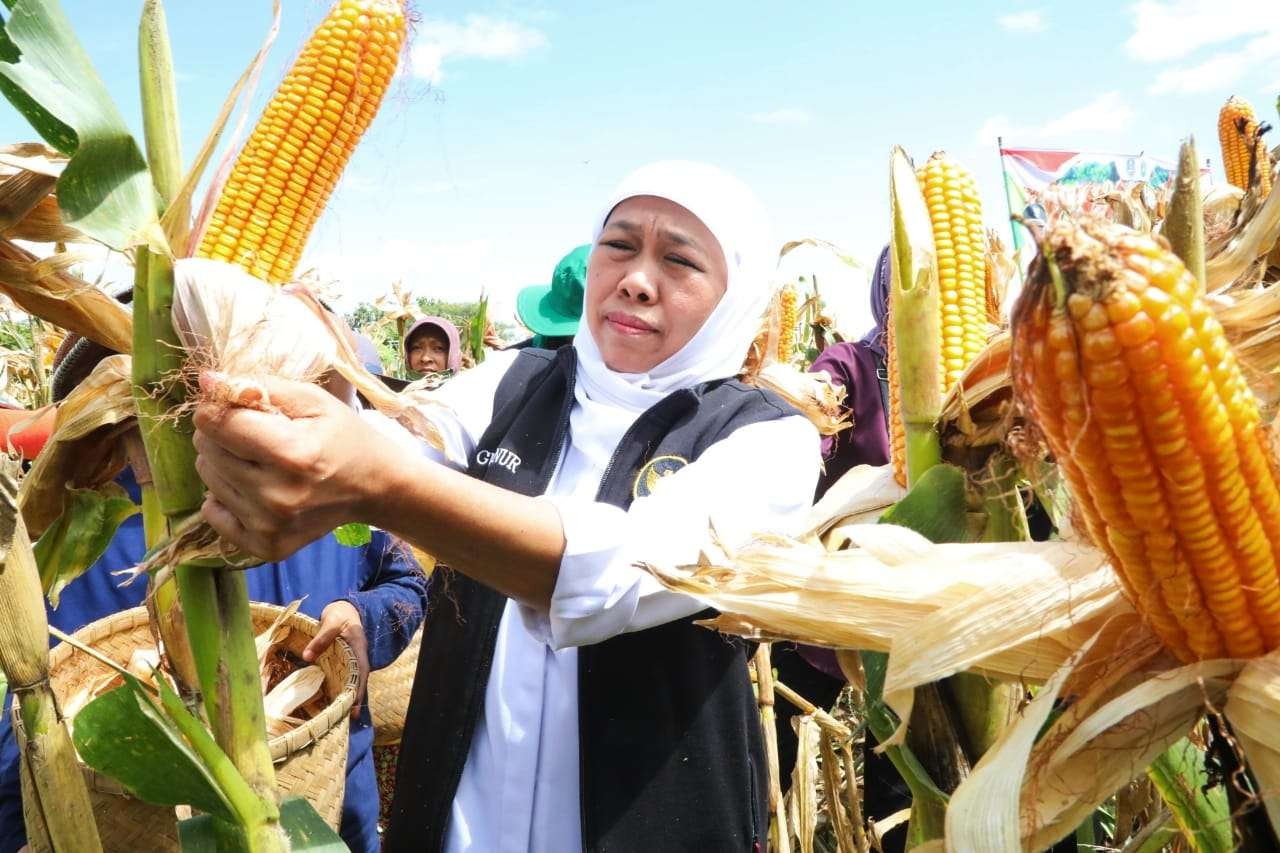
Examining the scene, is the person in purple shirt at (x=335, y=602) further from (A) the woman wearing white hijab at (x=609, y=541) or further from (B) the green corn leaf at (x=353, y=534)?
(A) the woman wearing white hijab at (x=609, y=541)

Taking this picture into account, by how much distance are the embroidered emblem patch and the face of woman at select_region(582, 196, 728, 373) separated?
22 cm

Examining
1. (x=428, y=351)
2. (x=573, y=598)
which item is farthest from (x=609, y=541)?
(x=428, y=351)

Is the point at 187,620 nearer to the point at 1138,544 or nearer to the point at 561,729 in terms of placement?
the point at 561,729

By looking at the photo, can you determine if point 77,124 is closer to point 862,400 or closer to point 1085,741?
point 1085,741

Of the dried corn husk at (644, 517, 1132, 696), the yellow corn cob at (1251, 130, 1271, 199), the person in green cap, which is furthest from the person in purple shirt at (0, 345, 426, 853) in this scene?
the yellow corn cob at (1251, 130, 1271, 199)

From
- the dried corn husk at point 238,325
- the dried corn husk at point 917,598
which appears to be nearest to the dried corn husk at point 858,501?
the dried corn husk at point 917,598

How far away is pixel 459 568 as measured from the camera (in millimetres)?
958

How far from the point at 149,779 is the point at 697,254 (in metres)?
1.03

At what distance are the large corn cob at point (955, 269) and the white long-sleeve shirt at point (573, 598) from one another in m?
0.21

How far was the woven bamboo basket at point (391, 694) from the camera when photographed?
2.54 meters

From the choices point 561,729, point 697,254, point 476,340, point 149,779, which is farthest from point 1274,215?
point 476,340

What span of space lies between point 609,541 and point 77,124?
0.67m

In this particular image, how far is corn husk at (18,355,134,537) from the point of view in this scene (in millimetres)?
1095

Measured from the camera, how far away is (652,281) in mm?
1426
